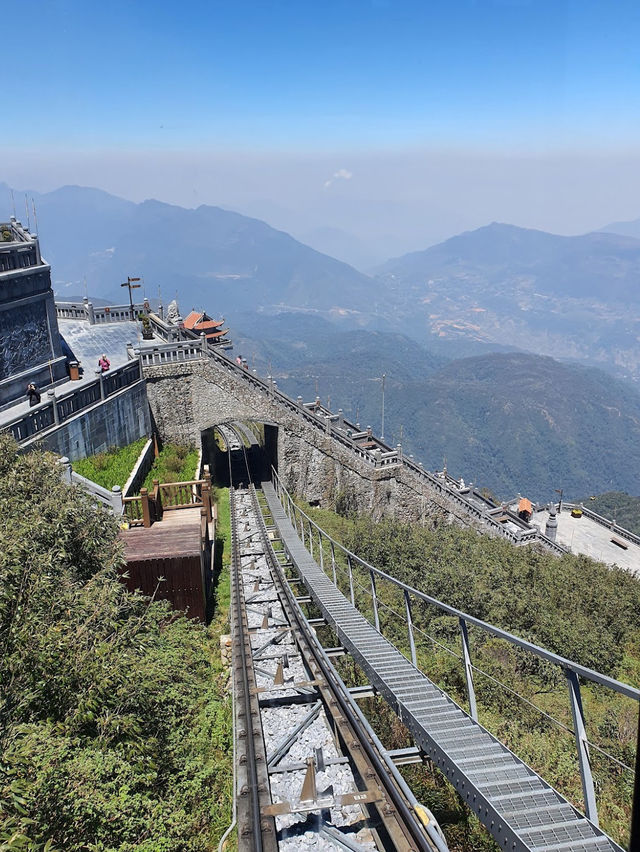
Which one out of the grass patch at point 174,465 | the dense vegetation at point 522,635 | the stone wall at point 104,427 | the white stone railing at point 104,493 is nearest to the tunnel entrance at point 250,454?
the grass patch at point 174,465

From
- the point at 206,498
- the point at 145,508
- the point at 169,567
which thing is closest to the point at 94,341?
the point at 206,498

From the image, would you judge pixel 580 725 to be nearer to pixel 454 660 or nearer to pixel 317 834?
pixel 317 834

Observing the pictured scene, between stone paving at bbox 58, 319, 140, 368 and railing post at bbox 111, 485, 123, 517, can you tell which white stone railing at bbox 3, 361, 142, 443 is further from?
railing post at bbox 111, 485, 123, 517

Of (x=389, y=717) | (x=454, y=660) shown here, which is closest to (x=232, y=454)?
(x=454, y=660)

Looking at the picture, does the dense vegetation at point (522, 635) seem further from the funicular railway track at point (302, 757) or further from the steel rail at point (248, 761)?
the steel rail at point (248, 761)

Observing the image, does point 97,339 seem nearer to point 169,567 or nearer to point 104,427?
point 104,427

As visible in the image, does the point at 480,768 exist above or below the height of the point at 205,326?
below
